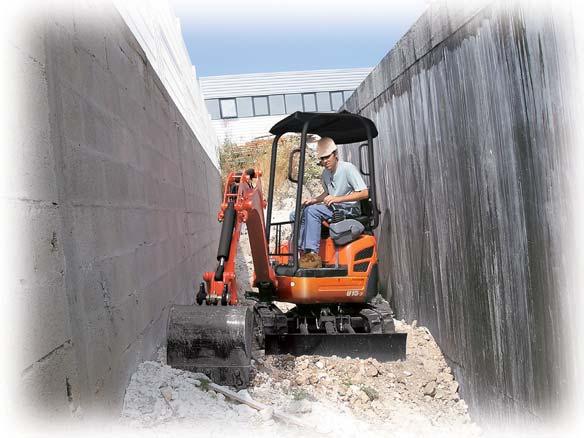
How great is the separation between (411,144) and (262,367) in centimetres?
289

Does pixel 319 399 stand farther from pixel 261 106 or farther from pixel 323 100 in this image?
pixel 323 100

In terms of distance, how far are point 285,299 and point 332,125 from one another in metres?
2.11

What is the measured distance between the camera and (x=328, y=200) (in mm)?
6488

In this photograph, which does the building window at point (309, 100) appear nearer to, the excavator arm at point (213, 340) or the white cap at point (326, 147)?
the white cap at point (326, 147)

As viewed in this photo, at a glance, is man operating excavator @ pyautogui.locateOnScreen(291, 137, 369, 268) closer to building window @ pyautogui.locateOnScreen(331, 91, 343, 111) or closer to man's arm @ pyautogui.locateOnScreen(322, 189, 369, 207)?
man's arm @ pyautogui.locateOnScreen(322, 189, 369, 207)

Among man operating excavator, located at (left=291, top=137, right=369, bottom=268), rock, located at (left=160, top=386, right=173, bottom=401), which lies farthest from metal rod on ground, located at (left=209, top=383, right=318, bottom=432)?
man operating excavator, located at (left=291, top=137, right=369, bottom=268)

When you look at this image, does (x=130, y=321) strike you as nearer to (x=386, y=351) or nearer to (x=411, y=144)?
(x=386, y=351)

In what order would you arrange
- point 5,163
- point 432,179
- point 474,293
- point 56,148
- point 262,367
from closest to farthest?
point 5,163, point 56,148, point 474,293, point 262,367, point 432,179

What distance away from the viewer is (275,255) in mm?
6586

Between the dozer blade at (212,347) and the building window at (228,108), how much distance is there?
27.5m

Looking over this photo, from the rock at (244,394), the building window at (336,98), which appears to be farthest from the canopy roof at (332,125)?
the building window at (336,98)

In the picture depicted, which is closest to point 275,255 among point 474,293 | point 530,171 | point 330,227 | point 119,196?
point 330,227

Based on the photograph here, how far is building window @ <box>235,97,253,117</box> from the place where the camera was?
3136 centimetres

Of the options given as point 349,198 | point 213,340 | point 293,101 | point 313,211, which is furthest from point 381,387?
point 293,101
